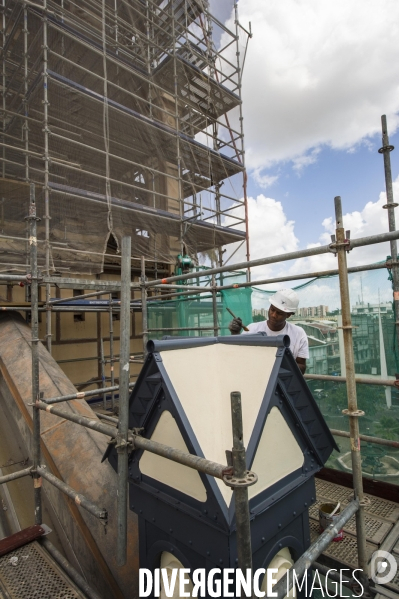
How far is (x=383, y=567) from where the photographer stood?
6.71ft

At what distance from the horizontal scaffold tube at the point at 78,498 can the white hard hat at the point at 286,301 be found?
2.20 metres

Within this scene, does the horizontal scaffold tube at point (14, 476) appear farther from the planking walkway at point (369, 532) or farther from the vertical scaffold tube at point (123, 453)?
the planking walkway at point (369, 532)

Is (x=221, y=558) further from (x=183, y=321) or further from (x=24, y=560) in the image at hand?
(x=183, y=321)

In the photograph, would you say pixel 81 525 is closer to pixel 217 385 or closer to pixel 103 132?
pixel 217 385

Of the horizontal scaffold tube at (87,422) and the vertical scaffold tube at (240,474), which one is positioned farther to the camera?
the horizontal scaffold tube at (87,422)

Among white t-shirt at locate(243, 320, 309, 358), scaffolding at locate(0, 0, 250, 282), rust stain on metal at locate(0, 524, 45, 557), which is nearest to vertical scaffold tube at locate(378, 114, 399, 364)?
white t-shirt at locate(243, 320, 309, 358)

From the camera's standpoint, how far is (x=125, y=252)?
188 cm

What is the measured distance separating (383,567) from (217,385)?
5.81 feet

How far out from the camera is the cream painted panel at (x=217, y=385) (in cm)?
150

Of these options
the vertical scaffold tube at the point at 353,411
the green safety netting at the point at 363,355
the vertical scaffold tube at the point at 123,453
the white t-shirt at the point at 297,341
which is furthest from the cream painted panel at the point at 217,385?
the green safety netting at the point at 363,355

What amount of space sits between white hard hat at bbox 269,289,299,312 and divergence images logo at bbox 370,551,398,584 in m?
1.94

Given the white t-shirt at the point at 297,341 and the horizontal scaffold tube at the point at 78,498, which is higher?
the white t-shirt at the point at 297,341

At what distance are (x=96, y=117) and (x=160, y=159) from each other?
8.12 feet

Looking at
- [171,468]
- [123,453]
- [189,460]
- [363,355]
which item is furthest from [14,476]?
[363,355]
